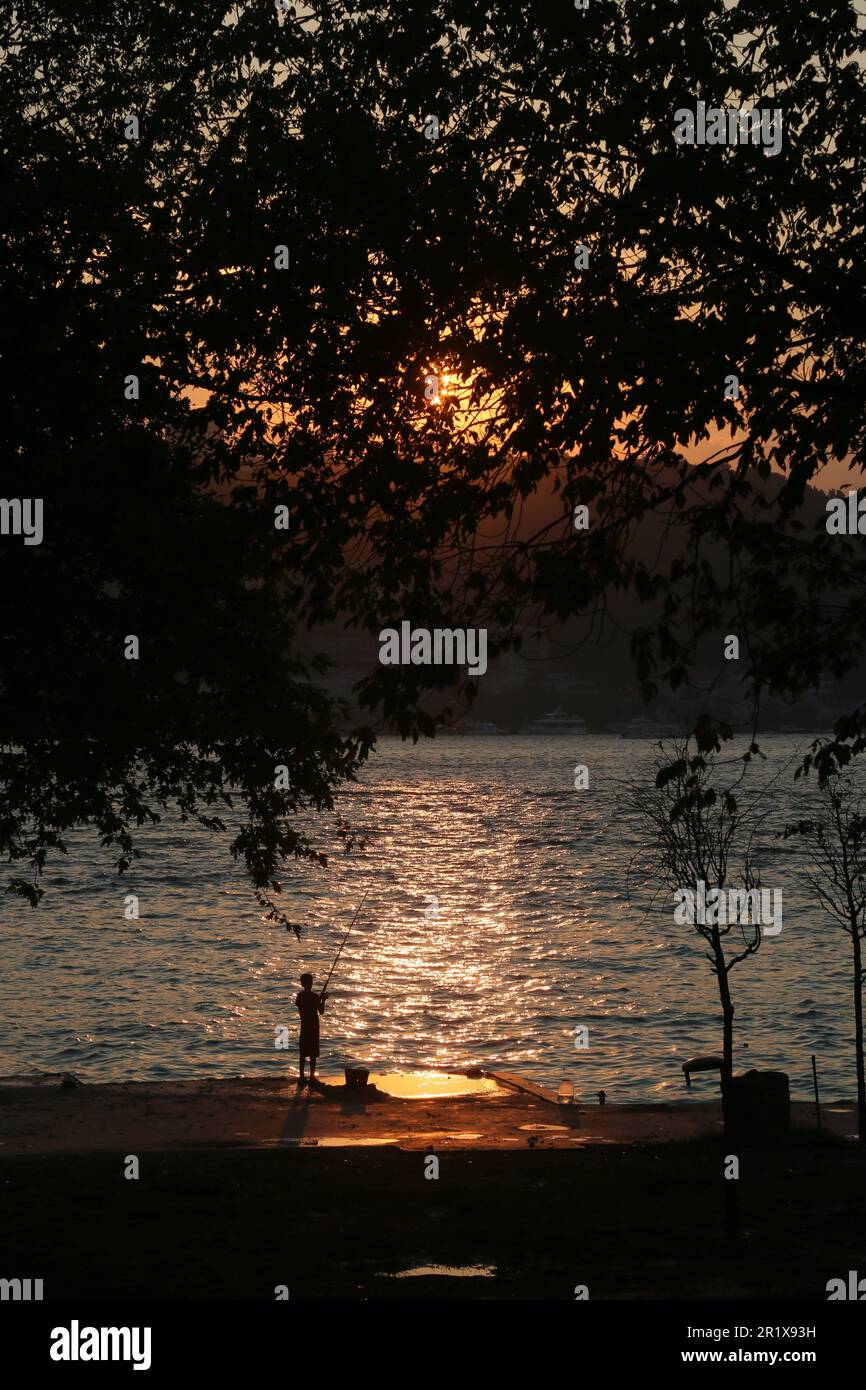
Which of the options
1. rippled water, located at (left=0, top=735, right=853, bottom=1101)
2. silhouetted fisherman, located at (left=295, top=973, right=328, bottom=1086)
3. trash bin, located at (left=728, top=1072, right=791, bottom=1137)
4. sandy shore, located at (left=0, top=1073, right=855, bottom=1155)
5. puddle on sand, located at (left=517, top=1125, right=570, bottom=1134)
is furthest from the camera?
rippled water, located at (left=0, top=735, right=853, bottom=1101)

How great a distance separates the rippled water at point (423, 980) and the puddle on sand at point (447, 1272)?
2331 cm

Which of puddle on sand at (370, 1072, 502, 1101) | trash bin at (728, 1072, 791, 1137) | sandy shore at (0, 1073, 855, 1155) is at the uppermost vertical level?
trash bin at (728, 1072, 791, 1137)

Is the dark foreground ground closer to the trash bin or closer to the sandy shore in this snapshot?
the trash bin

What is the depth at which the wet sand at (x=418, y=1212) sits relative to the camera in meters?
10.9

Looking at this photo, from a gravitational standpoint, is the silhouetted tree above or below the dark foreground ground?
above

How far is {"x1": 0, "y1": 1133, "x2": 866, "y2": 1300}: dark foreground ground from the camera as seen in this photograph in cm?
1079

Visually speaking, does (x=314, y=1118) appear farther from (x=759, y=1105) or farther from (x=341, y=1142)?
(x=759, y=1105)

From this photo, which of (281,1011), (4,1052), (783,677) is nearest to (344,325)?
(783,677)

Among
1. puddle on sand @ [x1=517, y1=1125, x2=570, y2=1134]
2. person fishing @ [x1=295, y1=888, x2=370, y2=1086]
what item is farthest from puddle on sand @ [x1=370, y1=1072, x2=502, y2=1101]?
puddle on sand @ [x1=517, y1=1125, x2=570, y2=1134]

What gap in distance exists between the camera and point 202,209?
10.6 m

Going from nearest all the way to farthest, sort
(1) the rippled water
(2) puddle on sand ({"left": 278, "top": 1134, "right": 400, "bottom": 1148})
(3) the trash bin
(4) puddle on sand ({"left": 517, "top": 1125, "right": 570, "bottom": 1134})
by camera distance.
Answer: (2) puddle on sand ({"left": 278, "top": 1134, "right": 400, "bottom": 1148})
(3) the trash bin
(4) puddle on sand ({"left": 517, "top": 1125, "right": 570, "bottom": 1134})
(1) the rippled water

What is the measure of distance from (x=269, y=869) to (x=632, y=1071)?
2019cm

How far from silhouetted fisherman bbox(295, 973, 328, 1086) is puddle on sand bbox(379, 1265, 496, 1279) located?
51.6ft
